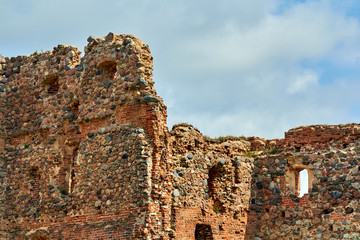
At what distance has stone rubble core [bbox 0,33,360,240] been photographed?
20844 mm

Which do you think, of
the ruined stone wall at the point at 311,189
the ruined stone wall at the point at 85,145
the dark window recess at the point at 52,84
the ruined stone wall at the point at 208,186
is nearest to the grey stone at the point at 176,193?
the ruined stone wall at the point at 208,186

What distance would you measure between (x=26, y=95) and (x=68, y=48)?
2013 millimetres

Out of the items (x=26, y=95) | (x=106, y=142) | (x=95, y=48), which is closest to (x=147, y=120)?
(x=106, y=142)

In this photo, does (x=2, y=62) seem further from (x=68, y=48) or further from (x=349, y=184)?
(x=349, y=184)

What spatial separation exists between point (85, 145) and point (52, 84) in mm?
2853

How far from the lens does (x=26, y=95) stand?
24062 millimetres

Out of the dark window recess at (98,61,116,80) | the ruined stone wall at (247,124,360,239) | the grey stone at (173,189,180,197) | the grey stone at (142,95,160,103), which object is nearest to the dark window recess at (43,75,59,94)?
the dark window recess at (98,61,116,80)

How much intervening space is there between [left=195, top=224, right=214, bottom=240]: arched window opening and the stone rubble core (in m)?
0.03

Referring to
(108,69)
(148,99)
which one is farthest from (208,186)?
(108,69)

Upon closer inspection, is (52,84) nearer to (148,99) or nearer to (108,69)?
(108,69)

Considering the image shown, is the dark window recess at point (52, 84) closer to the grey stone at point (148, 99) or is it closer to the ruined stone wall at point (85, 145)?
the ruined stone wall at point (85, 145)

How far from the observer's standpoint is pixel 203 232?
22797 millimetres

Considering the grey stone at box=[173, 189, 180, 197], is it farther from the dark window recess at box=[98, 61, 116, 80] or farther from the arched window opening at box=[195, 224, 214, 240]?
the dark window recess at box=[98, 61, 116, 80]

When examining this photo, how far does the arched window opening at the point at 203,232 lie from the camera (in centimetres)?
2270
